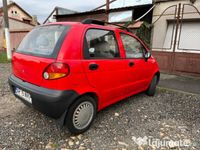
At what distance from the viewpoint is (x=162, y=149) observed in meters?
2.40

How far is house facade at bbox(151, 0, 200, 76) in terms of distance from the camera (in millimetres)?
6641

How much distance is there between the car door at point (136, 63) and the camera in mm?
→ 3339

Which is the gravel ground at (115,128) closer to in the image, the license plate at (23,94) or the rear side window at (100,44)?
the license plate at (23,94)

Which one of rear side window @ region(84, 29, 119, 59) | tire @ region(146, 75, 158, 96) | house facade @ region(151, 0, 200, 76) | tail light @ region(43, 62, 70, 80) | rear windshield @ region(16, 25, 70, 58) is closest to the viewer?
tail light @ region(43, 62, 70, 80)

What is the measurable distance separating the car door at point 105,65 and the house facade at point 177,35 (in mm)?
4542

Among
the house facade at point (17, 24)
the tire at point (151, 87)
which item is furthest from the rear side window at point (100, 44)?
the house facade at point (17, 24)

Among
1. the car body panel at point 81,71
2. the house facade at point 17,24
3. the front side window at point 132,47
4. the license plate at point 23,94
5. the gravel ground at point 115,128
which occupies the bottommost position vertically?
the gravel ground at point 115,128

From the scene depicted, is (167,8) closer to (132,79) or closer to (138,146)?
(132,79)

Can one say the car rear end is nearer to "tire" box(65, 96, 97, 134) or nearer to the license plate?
the license plate

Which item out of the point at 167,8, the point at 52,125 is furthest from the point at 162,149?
the point at 167,8

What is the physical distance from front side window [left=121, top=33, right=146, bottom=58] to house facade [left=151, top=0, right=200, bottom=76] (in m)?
3.82

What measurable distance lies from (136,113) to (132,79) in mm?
690

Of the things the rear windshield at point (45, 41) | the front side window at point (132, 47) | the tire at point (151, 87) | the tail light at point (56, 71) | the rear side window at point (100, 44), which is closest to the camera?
the tail light at point (56, 71)

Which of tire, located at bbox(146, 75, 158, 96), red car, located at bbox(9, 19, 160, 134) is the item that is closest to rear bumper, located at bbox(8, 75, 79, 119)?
red car, located at bbox(9, 19, 160, 134)
